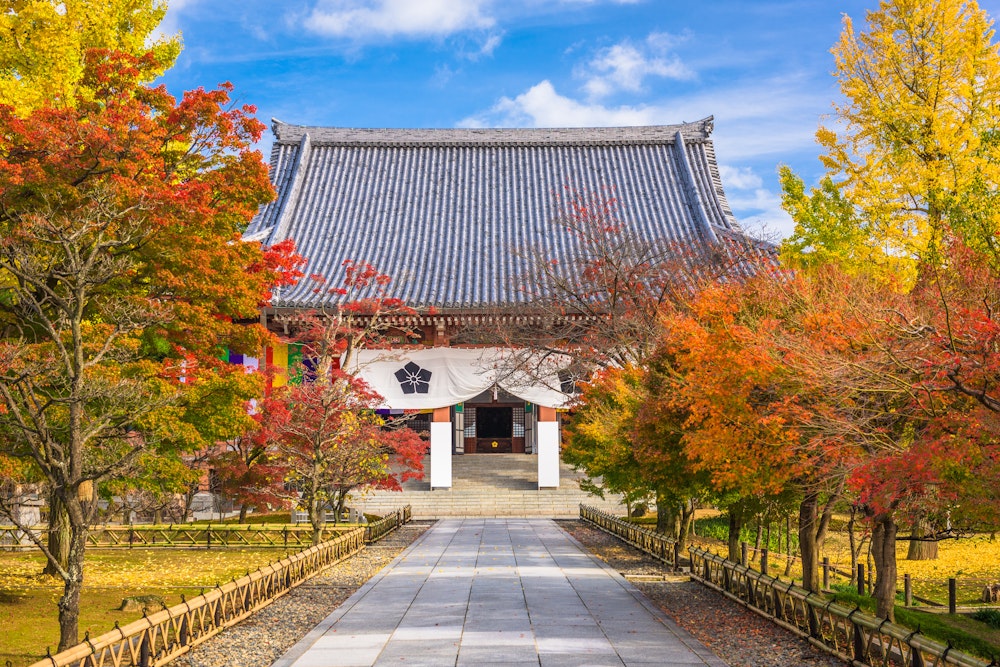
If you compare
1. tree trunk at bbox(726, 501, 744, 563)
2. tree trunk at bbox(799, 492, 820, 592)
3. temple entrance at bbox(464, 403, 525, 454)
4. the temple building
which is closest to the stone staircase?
the temple building

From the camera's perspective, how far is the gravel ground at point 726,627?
31.0ft

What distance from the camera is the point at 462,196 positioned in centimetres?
3812

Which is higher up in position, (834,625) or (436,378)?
(436,378)

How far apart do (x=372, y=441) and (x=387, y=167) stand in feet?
70.4

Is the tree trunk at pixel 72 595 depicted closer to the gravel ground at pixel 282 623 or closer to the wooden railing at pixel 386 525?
the gravel ground at pixel 282 623

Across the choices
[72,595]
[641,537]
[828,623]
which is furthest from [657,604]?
[72,595]

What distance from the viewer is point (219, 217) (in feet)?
50.2

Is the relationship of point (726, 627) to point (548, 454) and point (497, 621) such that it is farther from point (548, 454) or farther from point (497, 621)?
point (548, 454)

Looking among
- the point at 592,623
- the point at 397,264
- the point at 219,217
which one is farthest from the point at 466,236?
the point at 592,623

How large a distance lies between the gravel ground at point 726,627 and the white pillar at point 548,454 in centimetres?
1461

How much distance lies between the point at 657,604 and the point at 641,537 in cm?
731

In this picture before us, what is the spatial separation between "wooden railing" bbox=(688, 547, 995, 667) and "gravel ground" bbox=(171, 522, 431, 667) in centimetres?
580

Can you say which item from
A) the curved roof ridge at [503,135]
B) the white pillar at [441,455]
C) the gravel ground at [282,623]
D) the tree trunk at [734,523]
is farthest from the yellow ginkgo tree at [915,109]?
the curved roof ridge at [503,135]

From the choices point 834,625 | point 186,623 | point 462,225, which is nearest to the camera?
point 834,625
